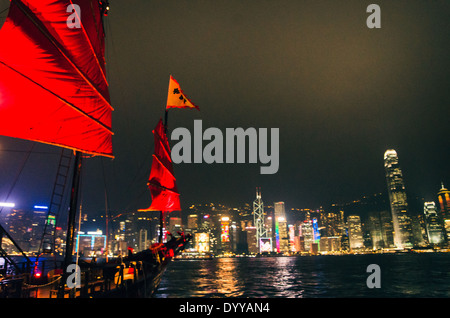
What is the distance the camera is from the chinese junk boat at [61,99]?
11227mm

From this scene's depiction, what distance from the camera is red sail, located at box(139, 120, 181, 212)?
90.4 feet

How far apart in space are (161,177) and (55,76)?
1674 cm

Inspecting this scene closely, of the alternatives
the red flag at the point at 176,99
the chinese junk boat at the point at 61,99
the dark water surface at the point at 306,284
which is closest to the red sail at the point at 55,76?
the chinese junk boat at the point at 61,99

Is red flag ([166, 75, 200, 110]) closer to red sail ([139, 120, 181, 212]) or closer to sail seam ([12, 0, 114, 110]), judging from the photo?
red sail ([139, 120, 181, 212])

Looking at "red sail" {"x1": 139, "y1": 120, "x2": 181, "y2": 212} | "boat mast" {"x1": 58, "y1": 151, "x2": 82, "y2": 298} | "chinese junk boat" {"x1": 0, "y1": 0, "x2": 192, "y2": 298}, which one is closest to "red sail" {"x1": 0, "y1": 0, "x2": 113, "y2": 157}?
"chinese junk boat" {"x1": 0, "y1": 0, "x2": 192, "y2": 298}

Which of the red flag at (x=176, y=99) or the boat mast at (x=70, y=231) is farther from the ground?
the red flag at (x=176, y=99)

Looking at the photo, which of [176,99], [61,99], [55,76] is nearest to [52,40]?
[55,76]

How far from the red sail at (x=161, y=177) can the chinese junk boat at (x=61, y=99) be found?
10294mm

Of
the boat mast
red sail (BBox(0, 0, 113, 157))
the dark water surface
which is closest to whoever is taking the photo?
red sail (BBox(0, 0, 113, 157))

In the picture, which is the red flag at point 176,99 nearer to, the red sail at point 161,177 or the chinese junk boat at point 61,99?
the red sail at point 161,177

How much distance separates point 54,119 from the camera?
13211 mm
